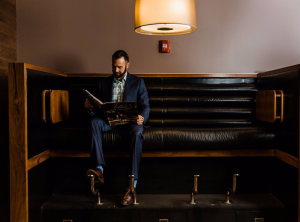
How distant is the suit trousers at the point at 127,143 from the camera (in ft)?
7.51

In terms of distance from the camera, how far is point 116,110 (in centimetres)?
240

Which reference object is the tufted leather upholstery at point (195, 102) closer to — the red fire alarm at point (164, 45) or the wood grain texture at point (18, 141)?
Answer: the red fire alarm at point (164, 45)

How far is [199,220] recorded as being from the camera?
227 cm

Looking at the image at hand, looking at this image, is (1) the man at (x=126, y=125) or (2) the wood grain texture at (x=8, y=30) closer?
(1) the man at (x=126, y=125)

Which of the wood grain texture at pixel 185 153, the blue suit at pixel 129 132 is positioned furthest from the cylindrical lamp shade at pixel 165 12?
the wood grain texture at pixel 185 153

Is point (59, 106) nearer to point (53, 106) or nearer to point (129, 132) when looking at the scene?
point (53, 106)

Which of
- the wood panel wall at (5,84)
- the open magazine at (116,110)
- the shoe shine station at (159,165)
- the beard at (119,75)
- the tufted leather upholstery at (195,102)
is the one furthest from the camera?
the tufted leather upholstery at (195,102)

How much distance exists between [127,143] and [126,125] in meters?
0.18

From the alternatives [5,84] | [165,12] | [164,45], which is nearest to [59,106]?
[5,84]

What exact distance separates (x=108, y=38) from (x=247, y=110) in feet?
5.75

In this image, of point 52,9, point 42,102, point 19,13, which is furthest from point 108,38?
point 42,102

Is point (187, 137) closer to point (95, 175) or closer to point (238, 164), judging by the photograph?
point (238, 164)

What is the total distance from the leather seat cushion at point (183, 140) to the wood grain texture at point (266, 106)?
0.18 meters

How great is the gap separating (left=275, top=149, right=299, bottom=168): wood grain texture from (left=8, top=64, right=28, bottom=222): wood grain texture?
194 centimetres
